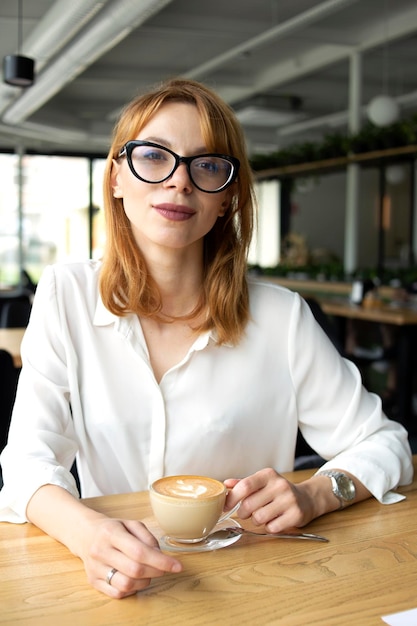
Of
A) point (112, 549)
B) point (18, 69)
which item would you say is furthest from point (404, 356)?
point (112, 549)

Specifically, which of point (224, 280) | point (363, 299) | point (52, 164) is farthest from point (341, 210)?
point (224, 280)

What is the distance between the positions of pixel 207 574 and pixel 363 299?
529cm

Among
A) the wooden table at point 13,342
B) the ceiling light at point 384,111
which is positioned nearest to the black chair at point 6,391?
the wooden table at point 13,342

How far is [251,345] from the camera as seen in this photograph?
1590mm

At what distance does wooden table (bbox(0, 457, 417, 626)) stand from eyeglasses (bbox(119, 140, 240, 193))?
0.68m

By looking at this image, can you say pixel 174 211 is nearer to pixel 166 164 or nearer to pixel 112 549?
pixel 166 164

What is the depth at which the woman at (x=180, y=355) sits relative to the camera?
4.69 ft

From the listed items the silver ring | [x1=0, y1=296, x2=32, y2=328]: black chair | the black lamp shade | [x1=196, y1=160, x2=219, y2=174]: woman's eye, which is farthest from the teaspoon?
the black lamp shade

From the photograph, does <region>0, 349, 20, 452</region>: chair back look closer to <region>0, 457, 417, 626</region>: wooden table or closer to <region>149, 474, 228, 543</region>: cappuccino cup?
<region>0, 457, 417, 626</region>: wooden table

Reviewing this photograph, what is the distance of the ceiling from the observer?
6855mm

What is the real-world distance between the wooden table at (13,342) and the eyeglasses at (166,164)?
1.88 meters

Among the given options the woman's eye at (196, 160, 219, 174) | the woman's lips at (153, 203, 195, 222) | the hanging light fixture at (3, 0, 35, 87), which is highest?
the hanging light fixture at (3, 0, 35, 87)

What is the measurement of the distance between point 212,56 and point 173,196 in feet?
28.4

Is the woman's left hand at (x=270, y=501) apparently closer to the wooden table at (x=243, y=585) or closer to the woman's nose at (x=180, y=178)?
the wooden table at (x=243, y=585)
